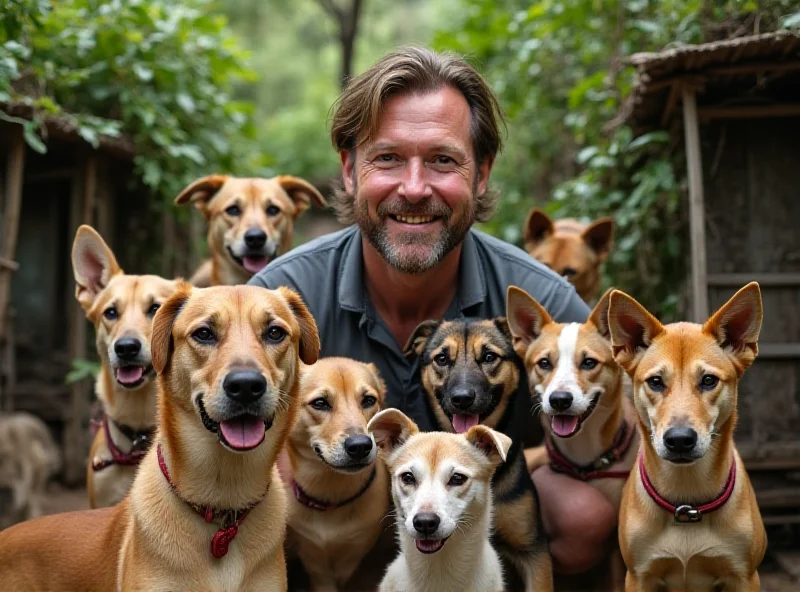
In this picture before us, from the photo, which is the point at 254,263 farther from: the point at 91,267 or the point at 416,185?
the point at 416,185

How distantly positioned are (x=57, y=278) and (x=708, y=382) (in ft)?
23.1

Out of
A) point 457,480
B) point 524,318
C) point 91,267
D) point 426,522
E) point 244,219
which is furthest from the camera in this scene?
point 244,219

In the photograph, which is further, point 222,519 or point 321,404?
point 321,404

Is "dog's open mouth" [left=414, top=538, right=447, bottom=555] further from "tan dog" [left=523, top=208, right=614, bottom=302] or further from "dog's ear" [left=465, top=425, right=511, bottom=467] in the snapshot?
"tan dog" [left=523, top=208, right=614, bottom=302]

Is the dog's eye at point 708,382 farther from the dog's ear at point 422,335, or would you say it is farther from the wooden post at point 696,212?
the wooden post at point 696,212

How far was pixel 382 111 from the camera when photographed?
5105mm

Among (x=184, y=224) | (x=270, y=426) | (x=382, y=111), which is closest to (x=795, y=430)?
(x=382, y=111)

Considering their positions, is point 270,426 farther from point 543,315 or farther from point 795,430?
point 795,430

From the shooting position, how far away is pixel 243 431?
3410 mm

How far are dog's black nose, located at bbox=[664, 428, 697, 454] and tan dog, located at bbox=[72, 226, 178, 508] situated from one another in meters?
2.65

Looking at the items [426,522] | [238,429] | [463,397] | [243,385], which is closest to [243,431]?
[238,429]

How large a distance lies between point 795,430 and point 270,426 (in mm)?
4071

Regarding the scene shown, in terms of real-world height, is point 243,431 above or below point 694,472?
above

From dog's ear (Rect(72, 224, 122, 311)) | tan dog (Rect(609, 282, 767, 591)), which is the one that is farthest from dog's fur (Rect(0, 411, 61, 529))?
tan dog (Rect(609, 282, 767, 591))
